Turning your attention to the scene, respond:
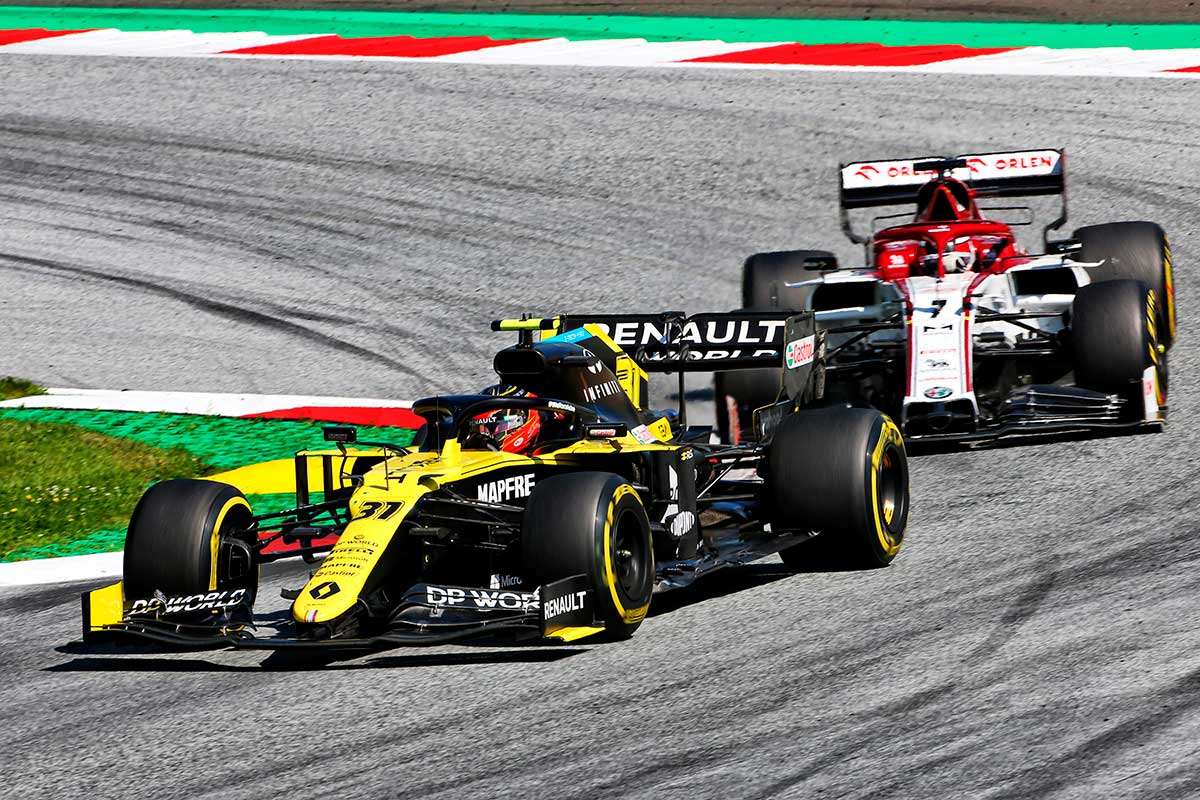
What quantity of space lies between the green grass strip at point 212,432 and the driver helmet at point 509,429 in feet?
11.8

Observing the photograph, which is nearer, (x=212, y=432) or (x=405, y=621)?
(x=405, y=621)

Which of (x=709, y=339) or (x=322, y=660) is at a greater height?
(x=709, y=339)

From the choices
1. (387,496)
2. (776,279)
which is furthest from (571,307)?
(387,496)

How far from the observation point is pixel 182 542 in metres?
7.12

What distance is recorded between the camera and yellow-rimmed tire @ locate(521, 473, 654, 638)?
22.3 ft

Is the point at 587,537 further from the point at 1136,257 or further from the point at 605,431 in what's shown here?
the point at 1136,257

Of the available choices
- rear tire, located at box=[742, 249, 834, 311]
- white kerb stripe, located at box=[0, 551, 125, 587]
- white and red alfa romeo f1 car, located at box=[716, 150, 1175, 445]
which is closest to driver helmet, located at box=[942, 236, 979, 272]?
white and red alfa romeo f1 car, located at box=[716, 150, 1175, 445]

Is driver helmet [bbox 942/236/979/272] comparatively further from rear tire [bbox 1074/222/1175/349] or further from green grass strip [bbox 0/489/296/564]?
green grass strip [bbox 0/489/296/564]

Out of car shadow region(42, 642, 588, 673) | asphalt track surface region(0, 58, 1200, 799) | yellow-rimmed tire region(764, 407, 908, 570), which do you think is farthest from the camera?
yellow-rimmed tire region(764, 407, 908, 570)

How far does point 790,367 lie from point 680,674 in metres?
2.93

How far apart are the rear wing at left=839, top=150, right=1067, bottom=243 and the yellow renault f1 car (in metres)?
4.14

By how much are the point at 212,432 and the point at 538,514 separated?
18.3 ft

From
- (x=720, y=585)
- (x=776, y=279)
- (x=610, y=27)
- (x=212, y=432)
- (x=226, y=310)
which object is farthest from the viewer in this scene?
(x=610, y=27)

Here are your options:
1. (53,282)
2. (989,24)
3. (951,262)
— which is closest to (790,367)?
(951,262)
